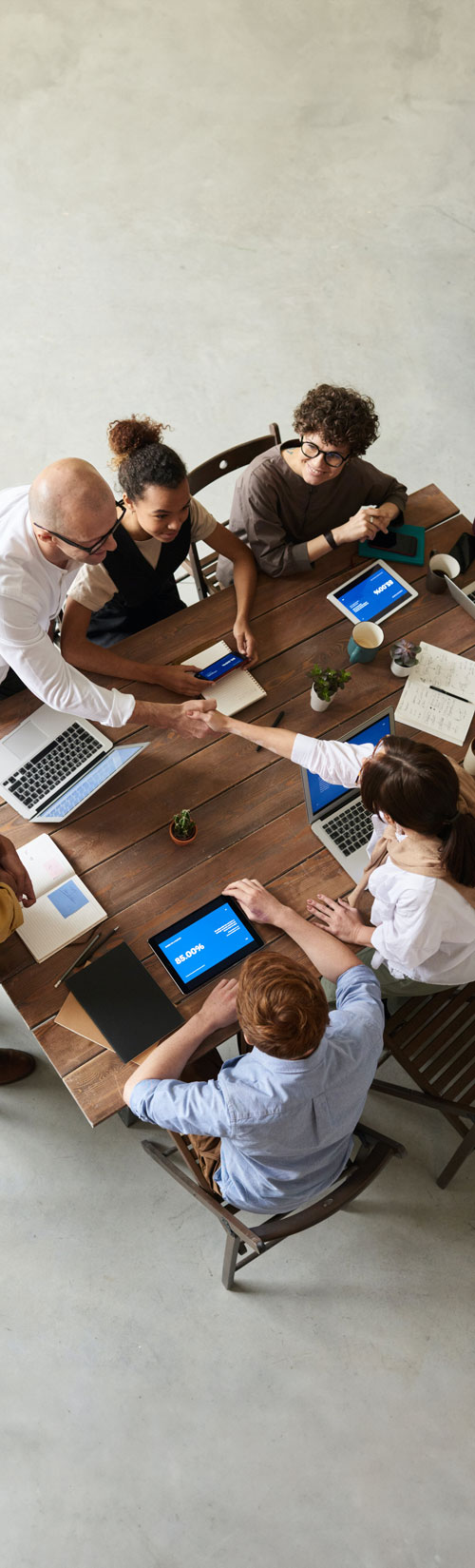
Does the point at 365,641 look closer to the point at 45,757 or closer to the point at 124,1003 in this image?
the point at 45,757

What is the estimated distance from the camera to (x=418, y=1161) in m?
2.98

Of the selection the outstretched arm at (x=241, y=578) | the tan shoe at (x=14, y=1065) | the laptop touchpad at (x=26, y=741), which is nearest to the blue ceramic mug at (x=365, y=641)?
the outstretched arm at (x=241, y=578)

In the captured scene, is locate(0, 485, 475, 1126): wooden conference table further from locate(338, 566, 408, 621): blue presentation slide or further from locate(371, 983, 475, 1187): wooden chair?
locate(371, 983, 475, 1187): wooden chair

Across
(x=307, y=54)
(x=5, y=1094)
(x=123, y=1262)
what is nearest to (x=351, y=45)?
(x=307, y=54)

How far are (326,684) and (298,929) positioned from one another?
0.67m

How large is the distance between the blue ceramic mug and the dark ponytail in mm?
643

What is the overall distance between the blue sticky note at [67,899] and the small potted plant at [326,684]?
831 mm

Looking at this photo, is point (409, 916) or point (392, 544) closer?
point (409, 916)

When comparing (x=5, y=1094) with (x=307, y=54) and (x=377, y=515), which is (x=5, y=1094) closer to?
(x=377, y=515)

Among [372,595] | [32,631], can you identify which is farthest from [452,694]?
[32,631]

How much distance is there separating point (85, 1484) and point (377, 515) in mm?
2896

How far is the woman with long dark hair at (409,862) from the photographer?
6.58 ft

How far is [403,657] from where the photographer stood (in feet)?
8.51

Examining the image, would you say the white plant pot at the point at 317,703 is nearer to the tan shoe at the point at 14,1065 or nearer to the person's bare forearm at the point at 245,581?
the person's bare forearm at the point at 245,581
